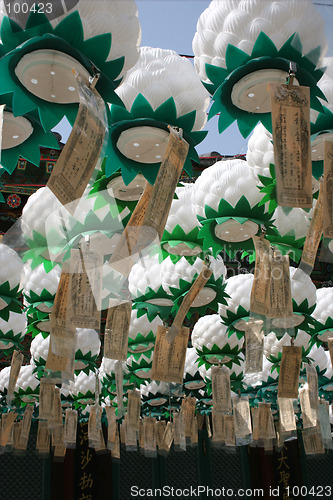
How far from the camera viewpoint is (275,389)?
19.9ft

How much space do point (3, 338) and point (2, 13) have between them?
10.1ft

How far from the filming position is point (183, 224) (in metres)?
3.12

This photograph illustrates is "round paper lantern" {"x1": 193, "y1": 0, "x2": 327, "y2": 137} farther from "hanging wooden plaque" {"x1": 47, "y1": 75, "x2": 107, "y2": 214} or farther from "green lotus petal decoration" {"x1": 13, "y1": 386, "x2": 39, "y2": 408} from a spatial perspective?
"green lotus petal decoration" {"x1": 13, "y1": 386, "x2": 39, "y2": 408}

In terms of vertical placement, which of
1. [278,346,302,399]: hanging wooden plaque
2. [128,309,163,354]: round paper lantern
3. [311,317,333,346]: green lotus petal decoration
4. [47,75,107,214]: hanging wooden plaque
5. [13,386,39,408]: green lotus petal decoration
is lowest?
[47,75,107,214]: hanging wooden plaque

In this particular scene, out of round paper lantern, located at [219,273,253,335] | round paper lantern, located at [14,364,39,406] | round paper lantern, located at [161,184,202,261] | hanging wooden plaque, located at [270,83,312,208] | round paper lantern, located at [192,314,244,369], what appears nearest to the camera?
hanging wooden plaque, located at [270,83,312,208]

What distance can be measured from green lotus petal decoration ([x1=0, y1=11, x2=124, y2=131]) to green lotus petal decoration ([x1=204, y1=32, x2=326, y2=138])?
0.34m

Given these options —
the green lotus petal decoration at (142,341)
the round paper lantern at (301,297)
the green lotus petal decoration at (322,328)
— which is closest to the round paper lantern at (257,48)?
the round paper lantern at (301,297)

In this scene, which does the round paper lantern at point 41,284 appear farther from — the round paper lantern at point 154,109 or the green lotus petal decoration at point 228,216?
the round paper lantern at point 154,109

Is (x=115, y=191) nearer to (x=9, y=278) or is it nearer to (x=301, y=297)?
(x=9, y=278)

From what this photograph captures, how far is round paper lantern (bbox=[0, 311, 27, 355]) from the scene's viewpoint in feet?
13.9

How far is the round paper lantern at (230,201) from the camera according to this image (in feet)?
8.92

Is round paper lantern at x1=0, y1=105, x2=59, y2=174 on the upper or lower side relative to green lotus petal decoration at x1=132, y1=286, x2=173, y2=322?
lower

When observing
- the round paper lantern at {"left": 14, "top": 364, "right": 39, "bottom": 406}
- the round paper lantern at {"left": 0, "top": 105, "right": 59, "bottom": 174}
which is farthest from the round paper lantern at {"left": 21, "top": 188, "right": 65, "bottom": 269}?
the round paper lantern at {"left": 14, "top": 364, "right": 39, "bottom": 406}

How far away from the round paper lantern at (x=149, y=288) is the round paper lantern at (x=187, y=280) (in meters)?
0.05
